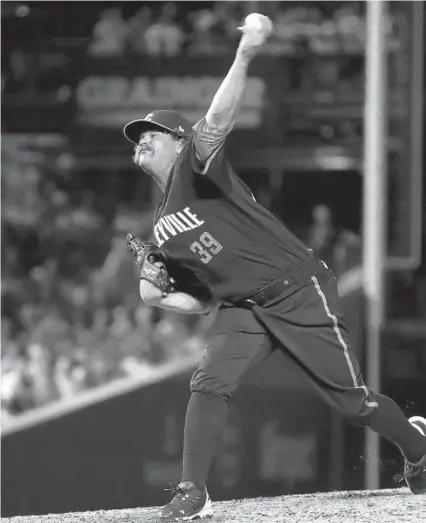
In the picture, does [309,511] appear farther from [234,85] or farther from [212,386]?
[234,85]

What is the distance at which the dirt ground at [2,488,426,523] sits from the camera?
2762 millimetres

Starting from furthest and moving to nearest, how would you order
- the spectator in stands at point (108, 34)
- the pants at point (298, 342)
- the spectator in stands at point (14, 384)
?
the spectator in stands at point (108, 34) < the spectator in stands at point (14, 384) < the pants at point (298, 342)

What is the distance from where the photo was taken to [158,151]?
284 centimetres

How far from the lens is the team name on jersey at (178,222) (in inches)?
108

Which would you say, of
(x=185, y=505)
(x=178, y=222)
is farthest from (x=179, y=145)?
(x=185, y=505)

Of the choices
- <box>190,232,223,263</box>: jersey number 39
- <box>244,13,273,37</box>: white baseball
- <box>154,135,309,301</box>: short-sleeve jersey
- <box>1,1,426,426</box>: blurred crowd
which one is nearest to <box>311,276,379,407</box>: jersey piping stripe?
<box>154,135,309,301</box>: short-sleeve jersey

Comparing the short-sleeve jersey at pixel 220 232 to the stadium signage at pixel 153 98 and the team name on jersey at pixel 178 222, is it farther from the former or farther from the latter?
the stadium signage at pixel 153 98

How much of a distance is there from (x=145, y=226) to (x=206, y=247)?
221 centimetres

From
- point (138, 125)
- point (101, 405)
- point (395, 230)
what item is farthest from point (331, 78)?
point (138, 125)

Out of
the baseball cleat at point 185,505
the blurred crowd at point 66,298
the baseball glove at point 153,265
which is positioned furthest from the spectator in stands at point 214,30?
the baseball cleat at point 185,505

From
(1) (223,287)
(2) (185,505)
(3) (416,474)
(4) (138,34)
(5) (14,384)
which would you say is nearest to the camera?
(2) (185,505)

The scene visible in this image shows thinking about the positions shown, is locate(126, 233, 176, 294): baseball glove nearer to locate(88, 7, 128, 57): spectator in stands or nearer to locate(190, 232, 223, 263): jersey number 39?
locate(190, 232, 223, 263): jersey number 39

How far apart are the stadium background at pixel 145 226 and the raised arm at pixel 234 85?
223cm

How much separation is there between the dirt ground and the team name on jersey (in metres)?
0.77
